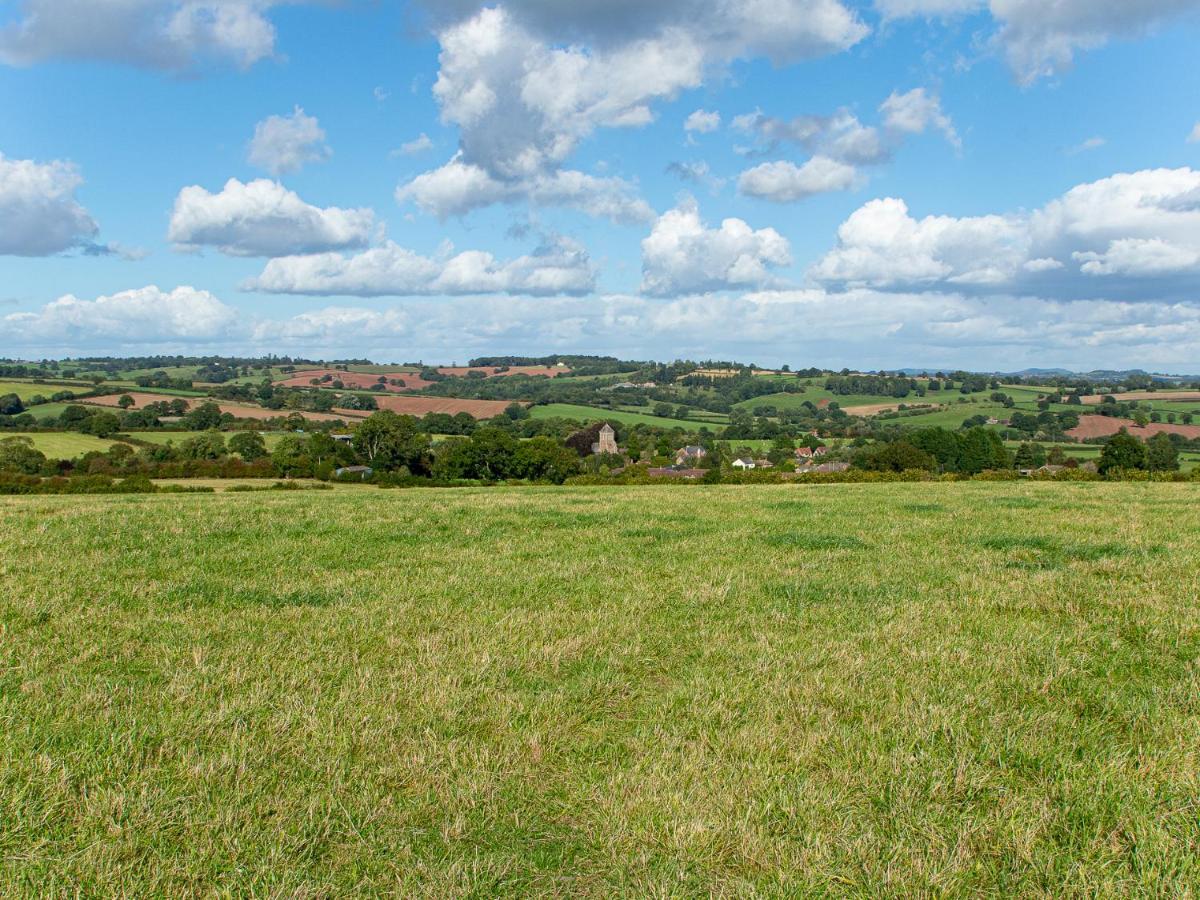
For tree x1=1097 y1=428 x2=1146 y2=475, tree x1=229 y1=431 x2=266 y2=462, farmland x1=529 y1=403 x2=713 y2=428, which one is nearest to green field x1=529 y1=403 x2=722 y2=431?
farmland x1=529 y1=403 x2=713 y2=428

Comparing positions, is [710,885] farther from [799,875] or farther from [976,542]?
[976,542]

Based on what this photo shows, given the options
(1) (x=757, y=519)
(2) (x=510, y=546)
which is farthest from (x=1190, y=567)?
(2) (x=510, y=546)

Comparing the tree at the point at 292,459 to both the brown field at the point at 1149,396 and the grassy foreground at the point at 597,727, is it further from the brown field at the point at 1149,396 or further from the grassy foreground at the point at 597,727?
the brown field at the point at 1149,396

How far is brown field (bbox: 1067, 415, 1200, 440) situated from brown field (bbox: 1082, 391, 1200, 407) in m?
24.1

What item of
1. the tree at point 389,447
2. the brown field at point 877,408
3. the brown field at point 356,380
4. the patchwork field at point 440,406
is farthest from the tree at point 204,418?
the brown field at point 877,408

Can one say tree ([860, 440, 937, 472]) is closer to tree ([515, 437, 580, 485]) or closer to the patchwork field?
tree ([515, 437, 580, 485])

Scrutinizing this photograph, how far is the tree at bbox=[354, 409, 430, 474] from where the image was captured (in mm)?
77500

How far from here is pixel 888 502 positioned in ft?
59.6

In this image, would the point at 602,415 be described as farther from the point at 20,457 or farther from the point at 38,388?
the point at 38,388

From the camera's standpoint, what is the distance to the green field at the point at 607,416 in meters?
134

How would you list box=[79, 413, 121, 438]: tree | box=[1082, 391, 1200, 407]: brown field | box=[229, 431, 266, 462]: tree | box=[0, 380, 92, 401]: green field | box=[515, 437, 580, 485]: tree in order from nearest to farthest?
box=[515, 437, 580, 485]: tree
box=[229, 431, 266, 462]: tree
box=[79, 413, 121, 438]: tree
box=[0, 380, 92, 401]: green field
box=[1082, 391, 1200, 407]: brown field

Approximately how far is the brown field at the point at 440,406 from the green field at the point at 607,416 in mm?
8183

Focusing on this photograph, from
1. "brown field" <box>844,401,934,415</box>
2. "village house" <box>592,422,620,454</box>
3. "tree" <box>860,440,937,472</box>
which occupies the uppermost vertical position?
"brown field" <box>844,401,934,415</box>

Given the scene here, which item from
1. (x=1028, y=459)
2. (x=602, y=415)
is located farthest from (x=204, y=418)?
(x=1028, y=459)
